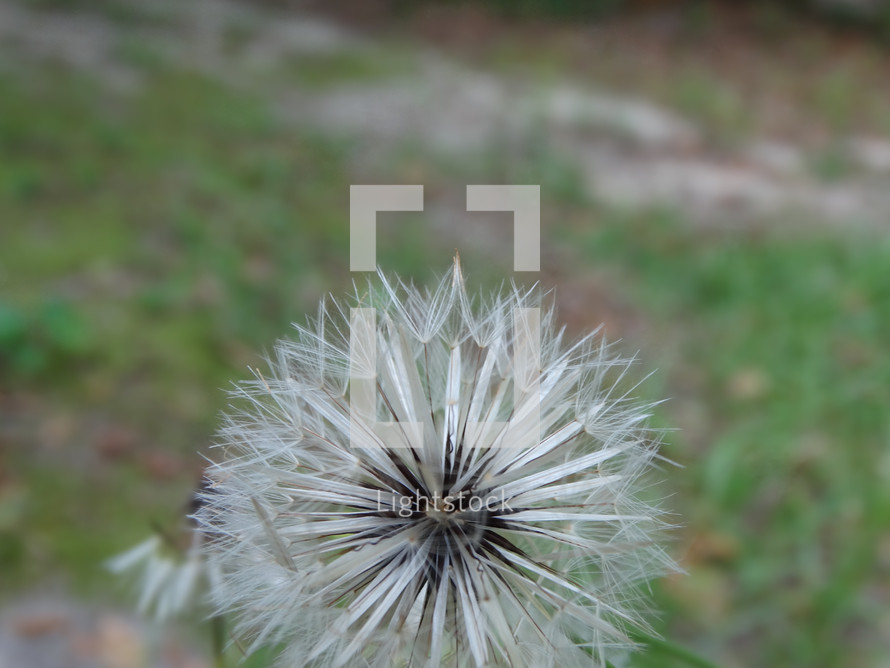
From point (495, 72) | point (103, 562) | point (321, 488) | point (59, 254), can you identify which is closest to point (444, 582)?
point (321, 488)

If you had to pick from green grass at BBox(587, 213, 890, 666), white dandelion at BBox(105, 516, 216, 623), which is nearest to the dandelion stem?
white dandelion at BBox(105, 516, 216, 623)

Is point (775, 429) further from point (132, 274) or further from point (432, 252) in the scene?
point (132, 274)

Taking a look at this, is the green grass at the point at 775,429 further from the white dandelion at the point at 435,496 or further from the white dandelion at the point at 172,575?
the white dandelion at the point at 172,575

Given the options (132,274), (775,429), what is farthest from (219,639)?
(132,274)

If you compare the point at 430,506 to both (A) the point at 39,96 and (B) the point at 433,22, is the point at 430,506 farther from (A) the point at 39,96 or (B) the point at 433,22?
(B) the point at 433,22

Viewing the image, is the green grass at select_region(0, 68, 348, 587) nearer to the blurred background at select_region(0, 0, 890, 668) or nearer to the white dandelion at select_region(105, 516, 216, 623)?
the blurred background at select_region(0, 0, 890, 668)
